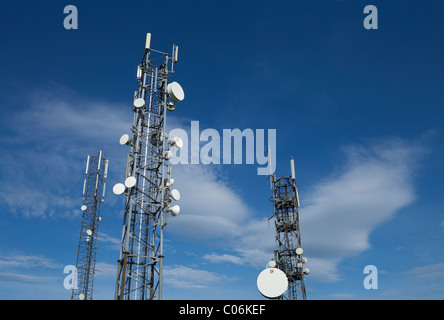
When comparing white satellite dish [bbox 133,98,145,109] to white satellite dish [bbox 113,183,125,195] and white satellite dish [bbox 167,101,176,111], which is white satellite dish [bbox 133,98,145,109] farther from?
white satellite dish [bbox 113,183,125,195]

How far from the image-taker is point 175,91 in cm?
2681

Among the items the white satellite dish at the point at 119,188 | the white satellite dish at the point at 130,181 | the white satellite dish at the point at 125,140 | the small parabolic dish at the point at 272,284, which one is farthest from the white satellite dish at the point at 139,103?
the small parabolic dish at the point at 272,284

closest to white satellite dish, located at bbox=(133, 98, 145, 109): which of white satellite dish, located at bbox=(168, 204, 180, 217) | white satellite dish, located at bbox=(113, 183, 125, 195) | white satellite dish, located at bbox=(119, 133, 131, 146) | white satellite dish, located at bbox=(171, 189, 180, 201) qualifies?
white satellite dish, located at bbox=(119, 133, 131, 146)

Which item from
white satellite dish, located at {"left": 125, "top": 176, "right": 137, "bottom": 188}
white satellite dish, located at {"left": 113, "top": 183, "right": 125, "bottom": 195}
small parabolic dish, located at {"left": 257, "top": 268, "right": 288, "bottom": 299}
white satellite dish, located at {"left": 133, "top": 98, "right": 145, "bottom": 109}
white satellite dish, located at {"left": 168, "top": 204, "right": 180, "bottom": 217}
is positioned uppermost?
white satellite dish, located at {"left": 133, "top": 98, "right": 145, "bottom": 109}

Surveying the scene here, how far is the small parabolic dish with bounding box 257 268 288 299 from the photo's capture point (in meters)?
26.5

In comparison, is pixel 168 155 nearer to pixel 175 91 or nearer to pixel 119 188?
pixel 119 188

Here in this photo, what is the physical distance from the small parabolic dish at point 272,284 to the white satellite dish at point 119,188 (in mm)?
13373

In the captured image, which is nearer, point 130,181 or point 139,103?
point 130,181

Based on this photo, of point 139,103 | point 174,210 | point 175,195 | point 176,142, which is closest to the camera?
point 174,210

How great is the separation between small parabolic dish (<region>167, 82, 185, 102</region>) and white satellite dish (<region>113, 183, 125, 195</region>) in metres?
8.45

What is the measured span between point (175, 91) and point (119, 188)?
30.2ft

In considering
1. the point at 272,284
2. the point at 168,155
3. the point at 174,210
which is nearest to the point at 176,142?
the point at 168,155
